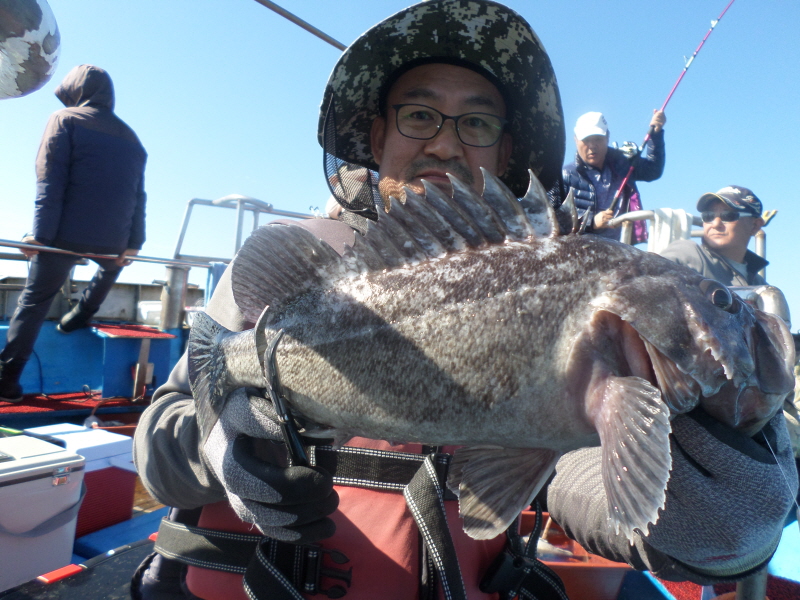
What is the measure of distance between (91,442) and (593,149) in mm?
4955

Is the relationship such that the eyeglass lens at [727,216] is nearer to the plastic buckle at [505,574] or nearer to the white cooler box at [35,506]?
the plastic buckle at [505,574]

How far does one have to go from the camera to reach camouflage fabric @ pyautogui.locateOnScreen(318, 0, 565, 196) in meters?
2.18

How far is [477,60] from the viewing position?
222 centimetres

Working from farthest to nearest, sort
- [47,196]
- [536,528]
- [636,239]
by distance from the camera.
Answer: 1. [636,239]
2. [47,196]
3. [536,528]

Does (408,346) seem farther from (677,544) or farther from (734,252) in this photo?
(734,252)

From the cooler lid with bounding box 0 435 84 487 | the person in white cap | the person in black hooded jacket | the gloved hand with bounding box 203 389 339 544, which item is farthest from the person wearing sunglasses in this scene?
the person in black hooded jacket

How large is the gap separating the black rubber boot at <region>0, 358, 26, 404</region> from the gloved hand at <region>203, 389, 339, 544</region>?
4388 mm

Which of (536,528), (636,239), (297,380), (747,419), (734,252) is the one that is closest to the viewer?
(747,419)

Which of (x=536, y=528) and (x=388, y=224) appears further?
(x=536, y=528)

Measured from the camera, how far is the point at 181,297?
6156 millimetres

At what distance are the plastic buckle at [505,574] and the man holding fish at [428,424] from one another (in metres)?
0.01

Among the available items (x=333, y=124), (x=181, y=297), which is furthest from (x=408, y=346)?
(x=181, y=297)

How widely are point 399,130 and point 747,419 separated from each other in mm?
1701

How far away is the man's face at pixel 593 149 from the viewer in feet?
15.5
